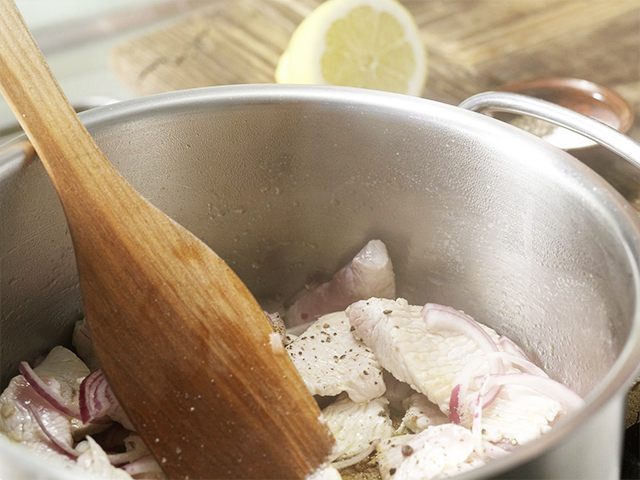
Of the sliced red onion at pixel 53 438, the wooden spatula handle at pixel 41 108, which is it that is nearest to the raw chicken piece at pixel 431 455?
the sliced red onion at pixel 53 438

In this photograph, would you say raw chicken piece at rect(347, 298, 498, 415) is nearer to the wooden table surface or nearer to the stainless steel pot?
the stainless steel pot

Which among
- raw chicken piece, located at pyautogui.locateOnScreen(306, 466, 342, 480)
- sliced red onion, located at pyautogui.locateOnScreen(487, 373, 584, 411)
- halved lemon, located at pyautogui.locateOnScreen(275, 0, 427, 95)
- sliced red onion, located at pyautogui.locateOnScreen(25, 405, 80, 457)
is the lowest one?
raw chicken piece, located at pyautogui.locateOnScreen(306, 466, 342, 480)

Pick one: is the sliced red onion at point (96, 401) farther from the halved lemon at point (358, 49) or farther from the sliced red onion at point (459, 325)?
the halved lemon at point (358, 49)

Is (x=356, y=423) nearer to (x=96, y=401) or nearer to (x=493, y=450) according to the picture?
(x=493, y=450)

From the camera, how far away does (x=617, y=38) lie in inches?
73.4

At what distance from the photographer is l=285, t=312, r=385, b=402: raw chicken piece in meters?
1.03

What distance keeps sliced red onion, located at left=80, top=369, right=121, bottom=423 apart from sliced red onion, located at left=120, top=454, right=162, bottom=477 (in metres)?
0.09

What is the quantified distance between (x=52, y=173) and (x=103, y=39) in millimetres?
1612

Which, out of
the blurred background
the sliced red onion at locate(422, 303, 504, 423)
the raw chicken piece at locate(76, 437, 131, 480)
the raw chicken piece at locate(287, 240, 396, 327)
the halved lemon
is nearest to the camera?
the raw chicken piece at locate(76, 437, 131, 480)

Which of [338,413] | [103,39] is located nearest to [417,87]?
[338,413]

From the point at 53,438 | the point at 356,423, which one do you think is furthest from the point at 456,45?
the point at 53,438

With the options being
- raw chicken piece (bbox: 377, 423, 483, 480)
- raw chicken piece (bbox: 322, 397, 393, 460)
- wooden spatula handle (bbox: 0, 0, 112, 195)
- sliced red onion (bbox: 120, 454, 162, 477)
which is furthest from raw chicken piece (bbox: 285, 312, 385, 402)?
wooden spatula handle (bbox: 0, 0, 112, 195)

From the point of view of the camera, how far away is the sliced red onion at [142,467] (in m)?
0.92

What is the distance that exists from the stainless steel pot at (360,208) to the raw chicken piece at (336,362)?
0.16 metres
